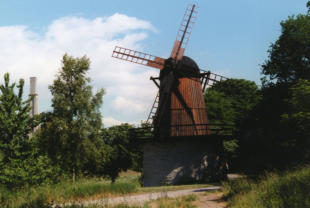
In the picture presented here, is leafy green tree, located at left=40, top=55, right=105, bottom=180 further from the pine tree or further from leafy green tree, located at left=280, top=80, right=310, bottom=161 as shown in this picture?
leafy green tree, located at left=280, top=80, right=310, bottom=161

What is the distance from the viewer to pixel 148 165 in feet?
68.6

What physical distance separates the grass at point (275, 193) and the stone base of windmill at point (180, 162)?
9746 mm

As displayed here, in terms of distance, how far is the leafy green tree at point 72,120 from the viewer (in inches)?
840

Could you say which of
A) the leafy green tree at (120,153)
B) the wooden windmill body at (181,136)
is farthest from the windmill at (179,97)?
the leafy green tree at (120,153)

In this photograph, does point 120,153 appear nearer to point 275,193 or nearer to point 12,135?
point 12,135

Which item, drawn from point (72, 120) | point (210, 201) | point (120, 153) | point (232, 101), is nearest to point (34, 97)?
point (72, 120)

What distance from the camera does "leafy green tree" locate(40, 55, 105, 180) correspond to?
2134cm

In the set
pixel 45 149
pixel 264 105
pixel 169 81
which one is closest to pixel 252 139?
pixel 264 105

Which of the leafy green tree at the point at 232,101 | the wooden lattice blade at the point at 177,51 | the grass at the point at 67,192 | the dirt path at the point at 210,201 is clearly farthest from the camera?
the leafy green tree at the point at 232,101

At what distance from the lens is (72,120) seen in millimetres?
22172

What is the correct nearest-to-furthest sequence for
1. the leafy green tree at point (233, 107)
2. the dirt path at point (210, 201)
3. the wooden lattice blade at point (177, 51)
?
the dirt path at point (210, 201), the wooden lattice blade at point (177, 51), the leafy green tree at point (233, 107)

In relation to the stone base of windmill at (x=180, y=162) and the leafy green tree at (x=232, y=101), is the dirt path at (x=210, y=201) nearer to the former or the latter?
the stone base of windmill at (x=180, y=162)

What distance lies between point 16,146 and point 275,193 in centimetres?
1296

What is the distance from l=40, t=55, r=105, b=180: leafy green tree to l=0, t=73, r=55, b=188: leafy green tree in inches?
169
